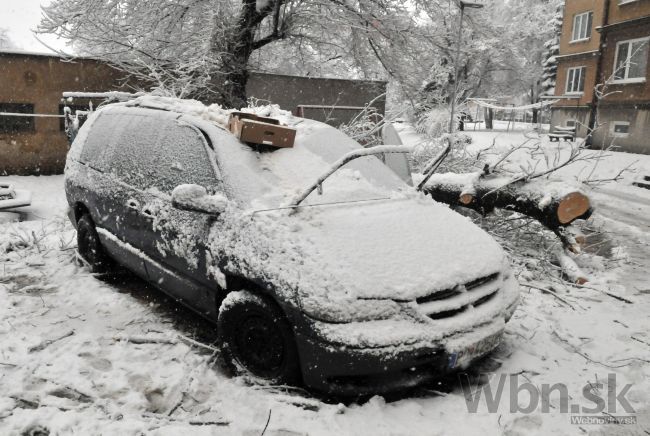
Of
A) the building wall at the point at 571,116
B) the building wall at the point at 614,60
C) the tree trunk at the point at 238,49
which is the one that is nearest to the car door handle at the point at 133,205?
the tree trunk at the point at 238,49

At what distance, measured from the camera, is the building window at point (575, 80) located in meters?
25.8

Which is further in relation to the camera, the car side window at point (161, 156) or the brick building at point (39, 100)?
the brick building at point (39, 100)

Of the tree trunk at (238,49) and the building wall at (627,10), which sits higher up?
the building wall at (627,10)

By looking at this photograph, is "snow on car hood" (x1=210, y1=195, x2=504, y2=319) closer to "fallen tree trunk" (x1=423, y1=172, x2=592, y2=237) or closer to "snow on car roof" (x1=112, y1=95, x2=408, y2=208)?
"snow on car roof" (x1=112, y1=95, x2=408, y2=208)

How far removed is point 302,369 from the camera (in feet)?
9.48

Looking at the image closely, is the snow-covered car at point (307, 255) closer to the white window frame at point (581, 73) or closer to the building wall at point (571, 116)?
the building wall at point (571, 116)

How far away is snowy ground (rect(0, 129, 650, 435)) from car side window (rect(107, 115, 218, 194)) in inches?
49.4

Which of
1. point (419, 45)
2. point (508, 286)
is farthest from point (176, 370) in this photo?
point (419, 45)

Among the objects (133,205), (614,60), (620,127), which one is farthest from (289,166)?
(614,60)

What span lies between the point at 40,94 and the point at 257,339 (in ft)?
31.7

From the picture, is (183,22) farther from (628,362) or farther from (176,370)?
(628,362)

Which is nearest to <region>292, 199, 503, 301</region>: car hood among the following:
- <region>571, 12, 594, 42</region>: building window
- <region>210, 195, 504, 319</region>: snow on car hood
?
<region>210, 195, 504, 319</region>: snow on car hood

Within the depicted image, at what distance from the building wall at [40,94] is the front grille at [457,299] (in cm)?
1012

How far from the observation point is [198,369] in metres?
3.39
